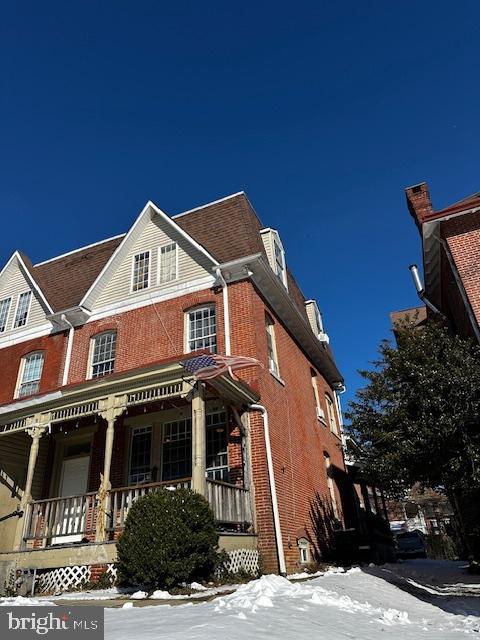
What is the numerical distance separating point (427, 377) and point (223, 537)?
218 inches

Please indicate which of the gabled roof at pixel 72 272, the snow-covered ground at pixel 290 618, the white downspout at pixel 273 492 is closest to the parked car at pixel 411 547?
the white downspout at pixel 273 492

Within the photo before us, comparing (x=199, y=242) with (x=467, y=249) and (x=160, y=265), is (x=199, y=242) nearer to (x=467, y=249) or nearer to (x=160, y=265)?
(x=160, y=265)

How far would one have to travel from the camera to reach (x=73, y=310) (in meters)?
15.9

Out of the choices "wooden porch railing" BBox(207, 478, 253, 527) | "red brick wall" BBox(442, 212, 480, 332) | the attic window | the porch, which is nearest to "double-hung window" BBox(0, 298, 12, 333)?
the porch

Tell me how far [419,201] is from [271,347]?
23.0 feet

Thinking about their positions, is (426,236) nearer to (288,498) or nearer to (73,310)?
(288,498)

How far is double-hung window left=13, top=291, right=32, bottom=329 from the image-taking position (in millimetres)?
17875

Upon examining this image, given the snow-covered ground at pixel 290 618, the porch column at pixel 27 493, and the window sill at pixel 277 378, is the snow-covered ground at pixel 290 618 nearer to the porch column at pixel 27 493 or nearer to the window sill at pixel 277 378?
the porch column at pixel 27 493

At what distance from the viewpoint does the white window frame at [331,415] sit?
20456mm

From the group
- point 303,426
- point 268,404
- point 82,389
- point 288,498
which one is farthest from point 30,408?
point 303,426

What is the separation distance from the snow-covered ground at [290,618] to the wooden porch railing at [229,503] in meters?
2.23

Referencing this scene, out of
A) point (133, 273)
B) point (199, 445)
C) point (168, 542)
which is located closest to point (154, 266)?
point (133, 273)

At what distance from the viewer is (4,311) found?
18656 mm

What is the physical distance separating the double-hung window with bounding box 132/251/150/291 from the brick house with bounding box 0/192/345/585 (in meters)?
0.06
